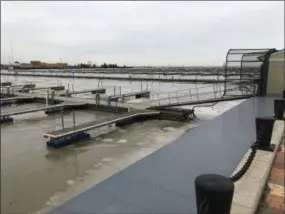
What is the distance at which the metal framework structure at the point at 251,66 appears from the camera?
10719 mm

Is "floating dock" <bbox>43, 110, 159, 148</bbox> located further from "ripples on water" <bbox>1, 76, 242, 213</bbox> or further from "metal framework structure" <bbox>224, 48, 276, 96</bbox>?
"metal framework structure" <bbox>224, 48, 276, 96</bbox>

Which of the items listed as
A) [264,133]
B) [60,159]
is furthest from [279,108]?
[60,159]

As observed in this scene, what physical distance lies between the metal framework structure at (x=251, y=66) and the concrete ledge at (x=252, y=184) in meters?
7.39

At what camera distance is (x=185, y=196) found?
287cm

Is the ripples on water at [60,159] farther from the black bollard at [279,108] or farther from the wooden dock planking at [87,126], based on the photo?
the black bollard at [279,108]

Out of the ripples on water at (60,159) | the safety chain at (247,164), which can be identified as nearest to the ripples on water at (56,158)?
the ripples on water at (60,159)

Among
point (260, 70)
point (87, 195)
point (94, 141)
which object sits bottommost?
point (94, 141)

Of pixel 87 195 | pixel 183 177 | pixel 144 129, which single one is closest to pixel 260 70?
pixel 144 129

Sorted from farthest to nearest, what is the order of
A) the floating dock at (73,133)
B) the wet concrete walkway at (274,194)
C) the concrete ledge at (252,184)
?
the floating dock at (73,133)
the wet concrete walkway at (274,194)
the concrete ledge at (252,184)

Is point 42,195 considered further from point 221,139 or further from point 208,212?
point 208,212

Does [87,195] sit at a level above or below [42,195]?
above

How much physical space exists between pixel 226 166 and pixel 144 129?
25.7ft

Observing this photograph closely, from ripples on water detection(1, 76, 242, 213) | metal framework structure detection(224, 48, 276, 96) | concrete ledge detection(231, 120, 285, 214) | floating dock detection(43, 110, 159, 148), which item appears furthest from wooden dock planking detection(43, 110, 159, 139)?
concrete ledge detection(231, 120, 285, 214)

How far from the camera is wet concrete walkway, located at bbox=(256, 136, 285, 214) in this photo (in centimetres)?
270
